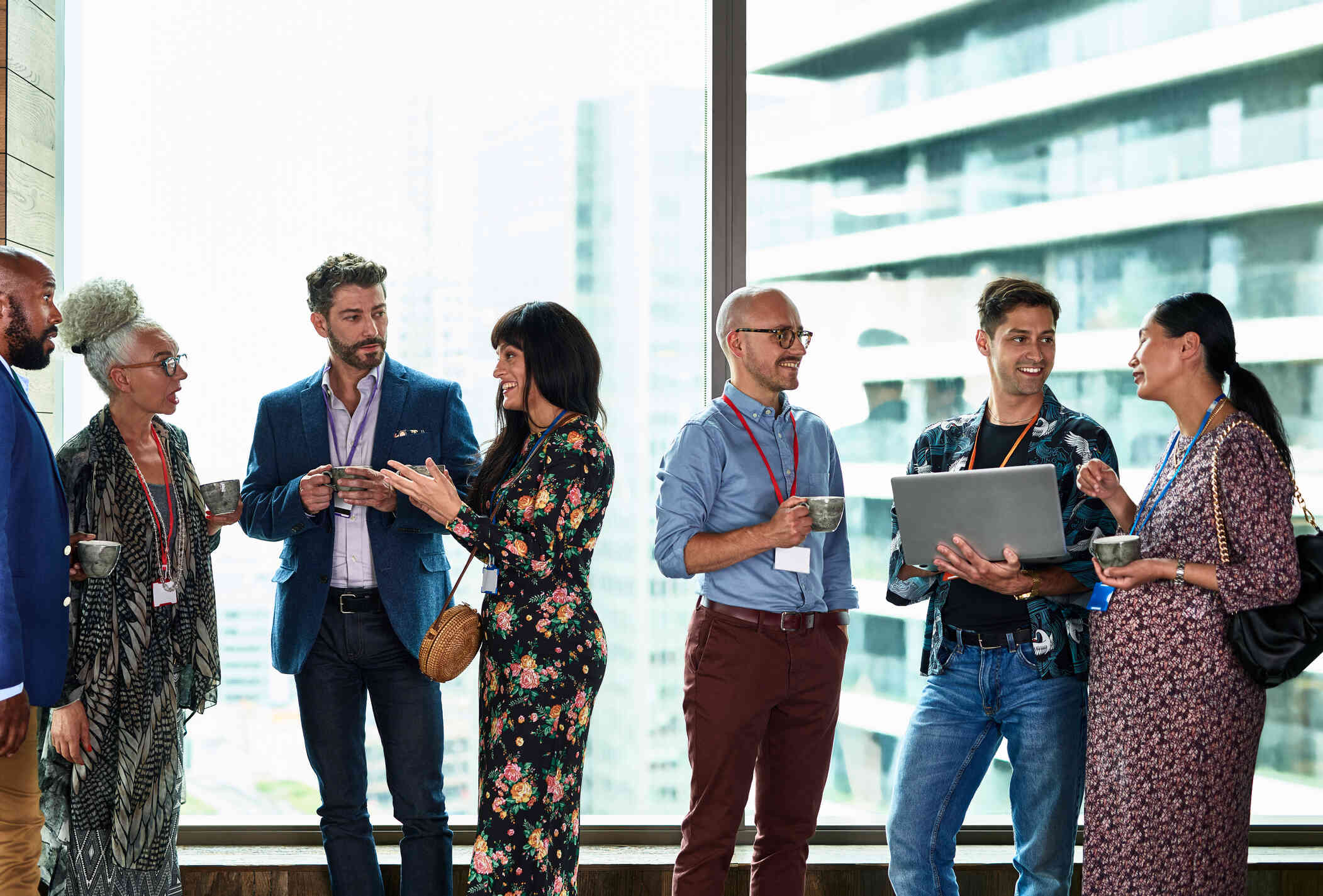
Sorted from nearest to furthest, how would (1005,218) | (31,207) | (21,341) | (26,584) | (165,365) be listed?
(26,584), (21,341), (165,365), (31,207), (1005,218)

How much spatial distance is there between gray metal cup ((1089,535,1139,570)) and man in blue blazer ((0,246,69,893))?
92.2 inches

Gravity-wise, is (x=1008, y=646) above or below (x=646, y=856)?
above

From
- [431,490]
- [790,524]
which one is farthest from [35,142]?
[790,524]

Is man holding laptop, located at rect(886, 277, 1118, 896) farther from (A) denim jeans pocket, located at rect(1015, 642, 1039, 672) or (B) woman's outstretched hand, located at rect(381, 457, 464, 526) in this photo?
(B) woman's outstretched hand, located at rect(381, 457, 464, 526)

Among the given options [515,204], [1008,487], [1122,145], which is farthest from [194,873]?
[1122,145]

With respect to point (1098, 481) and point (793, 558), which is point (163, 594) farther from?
point (1098, 481)

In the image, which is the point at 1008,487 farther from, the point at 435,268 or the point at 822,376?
the point at 435,268

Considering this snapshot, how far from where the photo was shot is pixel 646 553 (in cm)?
358

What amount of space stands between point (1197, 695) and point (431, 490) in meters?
1.83

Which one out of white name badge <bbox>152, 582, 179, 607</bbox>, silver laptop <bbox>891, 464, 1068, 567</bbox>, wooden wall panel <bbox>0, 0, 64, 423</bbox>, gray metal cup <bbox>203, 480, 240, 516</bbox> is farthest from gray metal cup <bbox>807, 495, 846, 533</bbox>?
wooden wall panel <bbox>0, 0, 64, 423</bbox>

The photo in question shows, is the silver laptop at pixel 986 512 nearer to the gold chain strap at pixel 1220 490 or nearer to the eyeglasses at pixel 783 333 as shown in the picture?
the gold chain strap at pixel 1220 490

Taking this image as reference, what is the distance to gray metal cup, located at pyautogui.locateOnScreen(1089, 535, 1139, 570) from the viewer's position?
88.5 inches

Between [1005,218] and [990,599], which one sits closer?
[990,599]

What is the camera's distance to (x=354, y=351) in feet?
9.23
